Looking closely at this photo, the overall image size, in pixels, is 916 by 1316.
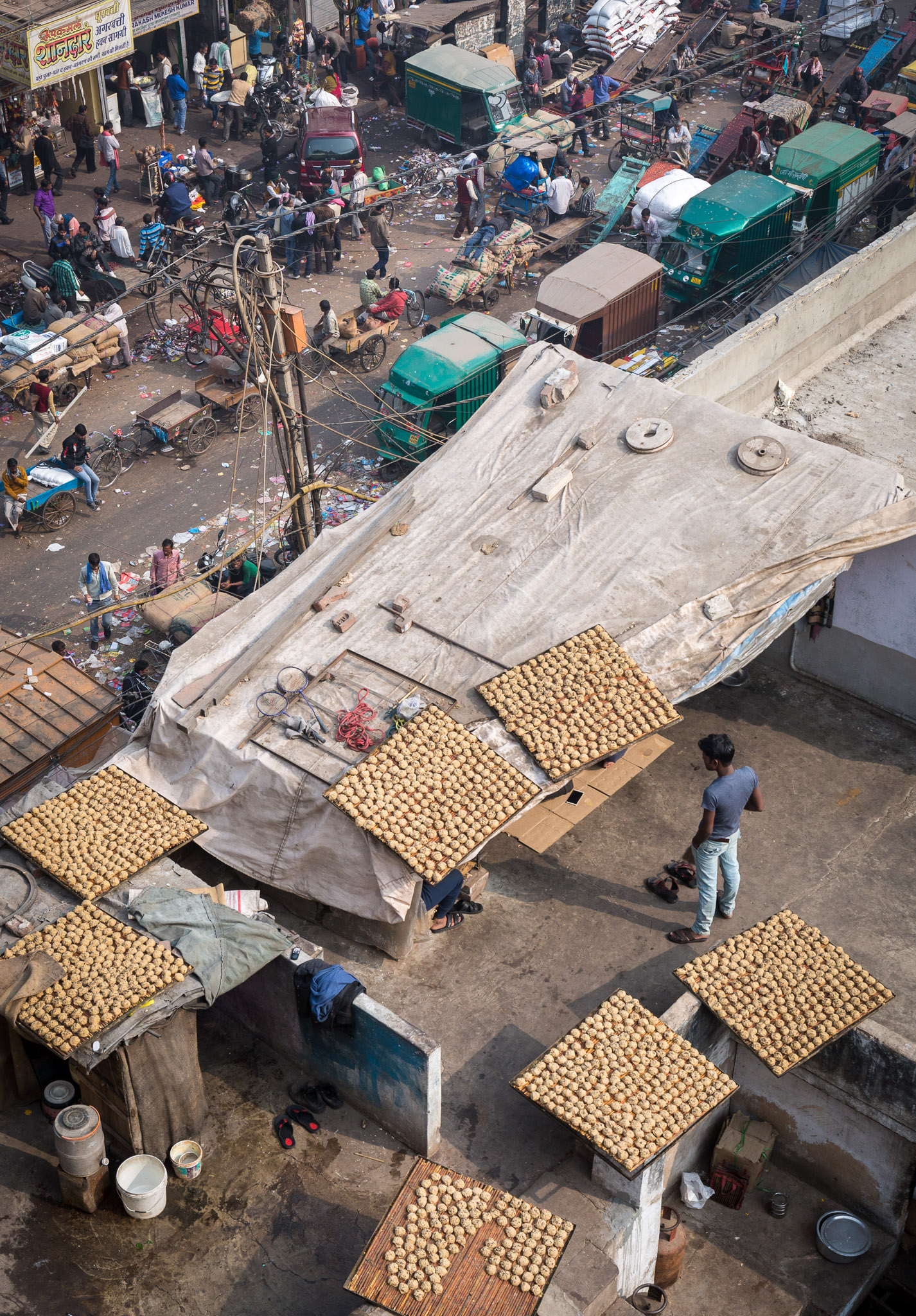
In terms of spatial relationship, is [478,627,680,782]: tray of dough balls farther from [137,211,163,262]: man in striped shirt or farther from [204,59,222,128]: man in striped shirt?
[204,59,222,128]: man in striped shirt

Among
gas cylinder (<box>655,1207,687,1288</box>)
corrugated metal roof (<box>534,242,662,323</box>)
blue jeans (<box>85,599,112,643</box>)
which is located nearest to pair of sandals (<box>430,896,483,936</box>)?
gas cylinder (<box>655,1207,687,1288</box>)

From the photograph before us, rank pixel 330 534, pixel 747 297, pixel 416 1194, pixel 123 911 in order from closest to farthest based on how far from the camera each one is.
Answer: pixel 416 1194, pixel 123 911, pixel 330 534, pixel 747 297

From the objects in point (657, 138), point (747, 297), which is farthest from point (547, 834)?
point (657, 138)

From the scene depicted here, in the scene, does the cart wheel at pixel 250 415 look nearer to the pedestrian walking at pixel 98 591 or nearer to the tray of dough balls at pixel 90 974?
the pedestrian walking at pixel 98 591

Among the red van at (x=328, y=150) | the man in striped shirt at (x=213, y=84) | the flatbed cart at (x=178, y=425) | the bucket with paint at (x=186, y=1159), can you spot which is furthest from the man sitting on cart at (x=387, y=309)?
the bucket with paint at (x=186, y=1159)

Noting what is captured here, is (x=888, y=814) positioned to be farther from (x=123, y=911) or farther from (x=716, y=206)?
(x=716, y=206)

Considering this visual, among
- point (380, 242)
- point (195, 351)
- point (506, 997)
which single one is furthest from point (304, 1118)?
point (380, 242)

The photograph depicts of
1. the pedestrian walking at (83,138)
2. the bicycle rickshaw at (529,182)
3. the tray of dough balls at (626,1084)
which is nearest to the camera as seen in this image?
the tray of dough balls at (626,1084)
